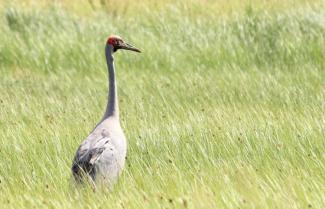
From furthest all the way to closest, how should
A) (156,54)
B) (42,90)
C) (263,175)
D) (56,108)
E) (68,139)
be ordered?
(156,54) → (42,90) → (56,108) → (68,139) → (263,175)

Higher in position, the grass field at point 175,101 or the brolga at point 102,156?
the brolga at point 102,156

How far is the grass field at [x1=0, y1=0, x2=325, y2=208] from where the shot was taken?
655 cm

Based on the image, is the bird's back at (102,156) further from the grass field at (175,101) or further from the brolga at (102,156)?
the grass field at (175,101)

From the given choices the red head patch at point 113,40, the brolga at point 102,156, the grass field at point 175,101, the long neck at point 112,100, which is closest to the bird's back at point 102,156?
the brolga at point 102,156

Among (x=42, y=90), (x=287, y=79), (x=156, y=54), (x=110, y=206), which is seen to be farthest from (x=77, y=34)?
(x=110, y=206)

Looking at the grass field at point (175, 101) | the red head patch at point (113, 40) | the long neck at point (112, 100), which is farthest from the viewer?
the red head patch at point (113, 40)

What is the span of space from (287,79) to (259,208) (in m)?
6.24

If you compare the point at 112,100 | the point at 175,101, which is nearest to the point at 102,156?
the point at 112,100

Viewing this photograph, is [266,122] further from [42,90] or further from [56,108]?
[42,90]

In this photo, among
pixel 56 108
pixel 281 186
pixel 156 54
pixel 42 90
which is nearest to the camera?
pixel 281 186

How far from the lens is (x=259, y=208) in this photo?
5.86 meters

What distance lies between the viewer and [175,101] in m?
10.6

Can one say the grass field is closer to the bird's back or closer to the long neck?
the bird's back

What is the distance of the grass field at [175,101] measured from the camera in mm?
6555
